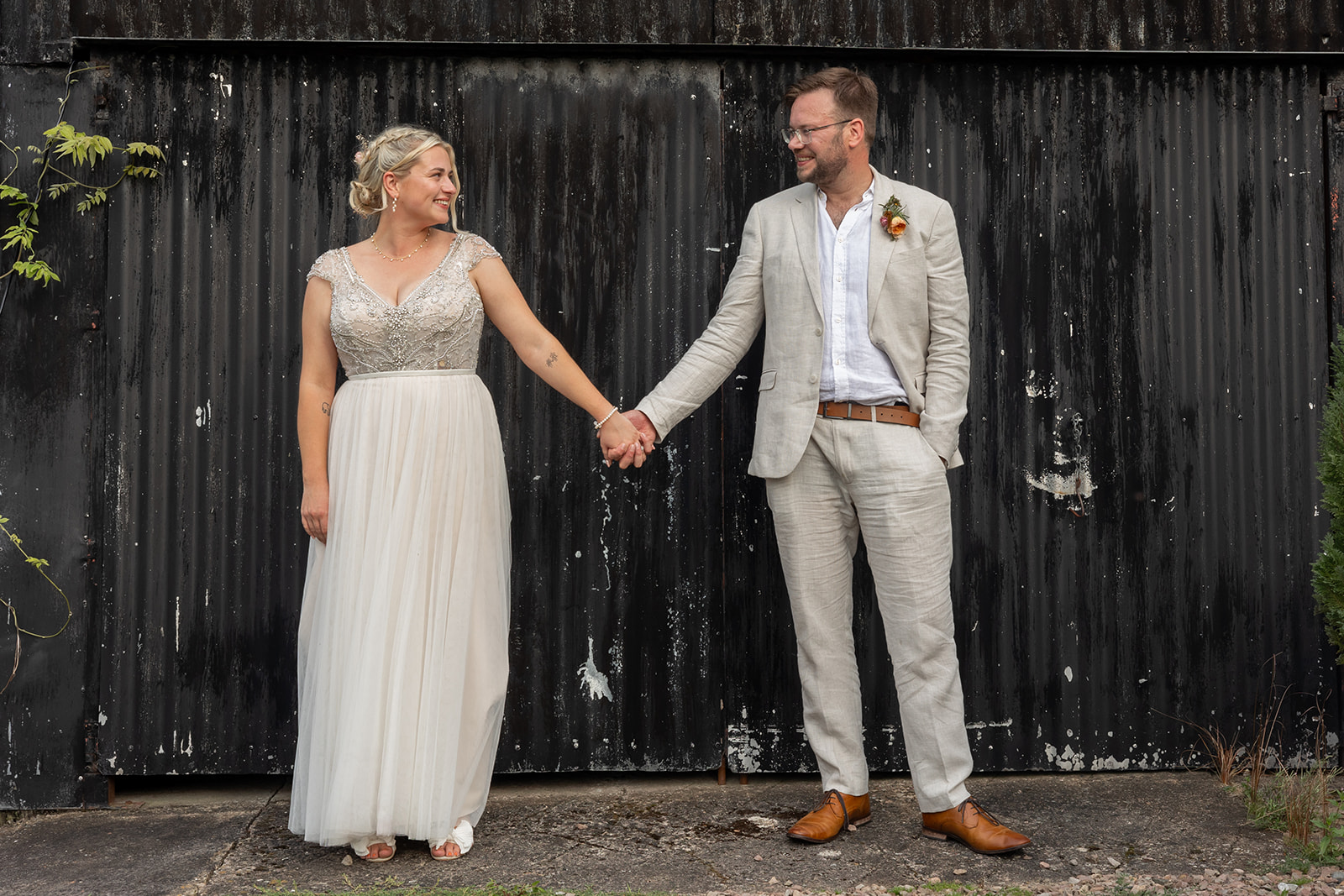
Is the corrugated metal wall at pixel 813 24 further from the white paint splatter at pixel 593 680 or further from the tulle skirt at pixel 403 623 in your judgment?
the white paint splatter at pixel 593 680

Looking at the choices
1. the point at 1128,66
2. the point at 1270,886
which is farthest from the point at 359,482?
the point at 1128,66

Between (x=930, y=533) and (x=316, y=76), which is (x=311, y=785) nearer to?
(x=930, y=533)

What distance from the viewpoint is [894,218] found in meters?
3.40

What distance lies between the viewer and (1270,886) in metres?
3.11

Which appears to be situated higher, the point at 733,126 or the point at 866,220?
the point at 733,126

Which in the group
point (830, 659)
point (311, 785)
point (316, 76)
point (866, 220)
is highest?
point (316, 76)

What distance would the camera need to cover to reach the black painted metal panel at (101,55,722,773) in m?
4.03

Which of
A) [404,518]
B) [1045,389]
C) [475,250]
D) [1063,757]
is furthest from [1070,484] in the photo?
[404,518]

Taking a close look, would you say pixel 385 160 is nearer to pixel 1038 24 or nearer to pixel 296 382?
pixel 296 382

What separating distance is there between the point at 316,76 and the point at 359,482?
1750 millimetres

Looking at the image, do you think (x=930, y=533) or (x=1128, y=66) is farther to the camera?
(x=1128, y=66)

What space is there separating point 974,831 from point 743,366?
5.91 ft

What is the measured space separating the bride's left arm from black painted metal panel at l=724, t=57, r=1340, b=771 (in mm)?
756

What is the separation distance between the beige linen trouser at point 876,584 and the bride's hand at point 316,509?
1420 millimetres
